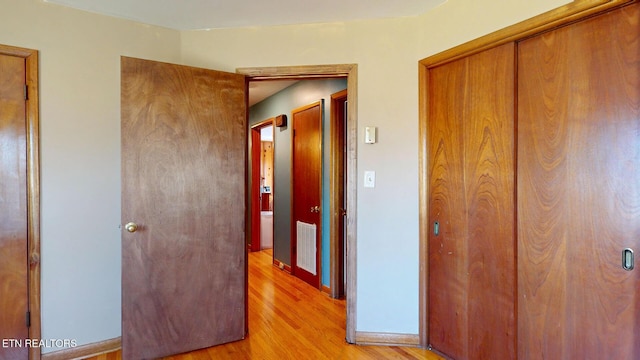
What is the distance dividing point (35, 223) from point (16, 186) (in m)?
0.24

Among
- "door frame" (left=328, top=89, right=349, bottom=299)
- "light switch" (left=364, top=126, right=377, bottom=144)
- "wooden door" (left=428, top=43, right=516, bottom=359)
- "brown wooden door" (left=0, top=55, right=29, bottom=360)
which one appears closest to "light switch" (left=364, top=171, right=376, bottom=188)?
"light switch" (left=364, top=126, right=377, bottom=144)

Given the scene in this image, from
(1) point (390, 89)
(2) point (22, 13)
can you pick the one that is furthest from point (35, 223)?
(1) point (390, 89)

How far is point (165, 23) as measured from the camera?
7.48 feet

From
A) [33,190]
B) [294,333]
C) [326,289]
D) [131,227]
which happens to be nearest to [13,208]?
[33,190]

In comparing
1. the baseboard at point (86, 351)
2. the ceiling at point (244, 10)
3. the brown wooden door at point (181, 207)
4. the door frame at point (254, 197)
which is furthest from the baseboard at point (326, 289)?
the ceiling at point (244, 10)

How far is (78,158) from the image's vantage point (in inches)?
81.5

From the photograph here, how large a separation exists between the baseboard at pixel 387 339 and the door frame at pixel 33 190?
6.76 ft

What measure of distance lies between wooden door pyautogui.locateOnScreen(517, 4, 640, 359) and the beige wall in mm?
441

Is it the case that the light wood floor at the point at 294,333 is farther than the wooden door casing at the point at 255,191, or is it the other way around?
the wooden door casing at the point at 255,191

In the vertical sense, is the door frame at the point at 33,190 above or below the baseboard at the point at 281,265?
above

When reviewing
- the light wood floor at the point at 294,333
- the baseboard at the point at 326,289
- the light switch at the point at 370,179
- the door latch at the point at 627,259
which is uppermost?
the light switch at the point at 370,179

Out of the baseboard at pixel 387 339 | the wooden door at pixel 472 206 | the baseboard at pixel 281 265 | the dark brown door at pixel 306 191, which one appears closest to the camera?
the wooden door at pixel 472 206

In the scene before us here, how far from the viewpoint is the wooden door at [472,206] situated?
1.78 meters

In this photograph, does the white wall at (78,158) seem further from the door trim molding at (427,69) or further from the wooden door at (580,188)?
the wooden door at (580,188)
